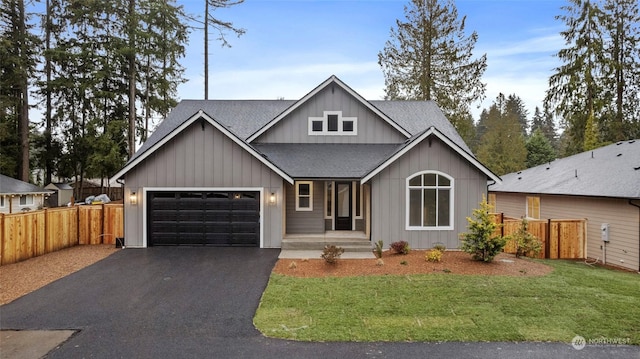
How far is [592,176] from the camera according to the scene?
13.2 meters

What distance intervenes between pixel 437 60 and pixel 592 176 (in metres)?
12.8

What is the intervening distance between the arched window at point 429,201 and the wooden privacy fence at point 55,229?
1030 cm

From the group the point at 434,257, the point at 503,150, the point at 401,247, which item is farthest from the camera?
the point at 503,150

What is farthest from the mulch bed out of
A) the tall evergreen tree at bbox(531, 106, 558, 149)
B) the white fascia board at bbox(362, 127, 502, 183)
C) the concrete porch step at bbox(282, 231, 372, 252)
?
the tall evergreen tree at bbox(531, 106, 558, 149)

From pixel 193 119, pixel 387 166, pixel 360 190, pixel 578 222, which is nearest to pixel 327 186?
pixel 360 190

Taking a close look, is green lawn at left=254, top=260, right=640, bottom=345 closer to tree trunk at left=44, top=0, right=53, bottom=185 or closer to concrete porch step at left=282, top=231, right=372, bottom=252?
concrete porch step at left=282, top=231, right=372, bottom=252

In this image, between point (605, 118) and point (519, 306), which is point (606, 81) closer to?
point (605, 118)

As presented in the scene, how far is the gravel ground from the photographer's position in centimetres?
737

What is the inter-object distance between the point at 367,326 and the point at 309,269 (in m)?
3.46

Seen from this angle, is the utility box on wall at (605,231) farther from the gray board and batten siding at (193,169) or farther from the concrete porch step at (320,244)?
the gray board and batten siding at (193,169)

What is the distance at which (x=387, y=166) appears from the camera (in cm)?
1110

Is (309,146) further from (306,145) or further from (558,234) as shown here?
(558,234)

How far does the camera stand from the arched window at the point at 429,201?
36.7ft

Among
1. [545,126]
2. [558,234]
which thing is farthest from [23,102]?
[545,126]
